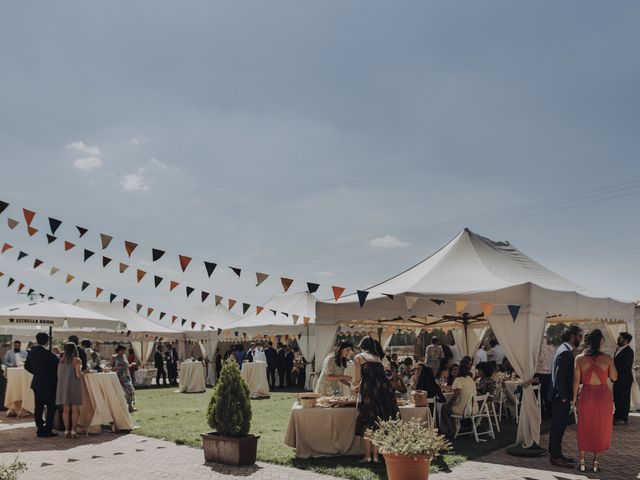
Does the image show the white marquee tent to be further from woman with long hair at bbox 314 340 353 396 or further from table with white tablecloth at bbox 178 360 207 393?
table with white tablecloth at bbox 178 360 207 393

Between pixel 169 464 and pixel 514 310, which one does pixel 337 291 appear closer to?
pixel 514 310

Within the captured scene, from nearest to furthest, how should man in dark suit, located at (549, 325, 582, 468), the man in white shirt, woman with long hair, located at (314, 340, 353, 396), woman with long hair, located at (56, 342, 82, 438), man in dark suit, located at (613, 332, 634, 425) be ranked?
man in dark suit, located at (549, 325, 582, 468)
woman with long hair, located at (314, 340, 353, 396)
woman with long hair, located at (56, 342, 82, 438)
man in dark suit, located at (613, 332, 634, 425)
the man in white shirt

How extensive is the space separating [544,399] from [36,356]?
8829 millimetres

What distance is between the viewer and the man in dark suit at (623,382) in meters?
10.2

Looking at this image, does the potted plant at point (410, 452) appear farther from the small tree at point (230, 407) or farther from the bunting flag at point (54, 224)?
the bunting flag at point (54, 224)

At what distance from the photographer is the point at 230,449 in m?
6.64

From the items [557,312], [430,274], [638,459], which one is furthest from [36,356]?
[638,459]

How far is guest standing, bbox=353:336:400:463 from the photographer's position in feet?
21.6

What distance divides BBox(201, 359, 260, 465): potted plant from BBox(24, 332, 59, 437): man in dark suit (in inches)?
146

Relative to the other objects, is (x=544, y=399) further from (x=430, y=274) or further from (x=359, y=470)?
(x=359, y=470)

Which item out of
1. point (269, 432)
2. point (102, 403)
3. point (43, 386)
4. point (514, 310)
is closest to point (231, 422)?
point (269, 432)

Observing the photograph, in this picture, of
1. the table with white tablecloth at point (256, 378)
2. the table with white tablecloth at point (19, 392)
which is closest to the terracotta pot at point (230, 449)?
the table with white tablecloth at point (19, 392)

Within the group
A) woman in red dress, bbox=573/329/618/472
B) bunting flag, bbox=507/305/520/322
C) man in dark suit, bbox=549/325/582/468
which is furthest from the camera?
bunting flag, bbox=507/305/520/322

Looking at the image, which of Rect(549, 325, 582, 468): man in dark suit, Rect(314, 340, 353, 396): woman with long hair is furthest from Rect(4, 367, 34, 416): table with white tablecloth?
Rect(549, 325, 582, 468): man in dark suit
